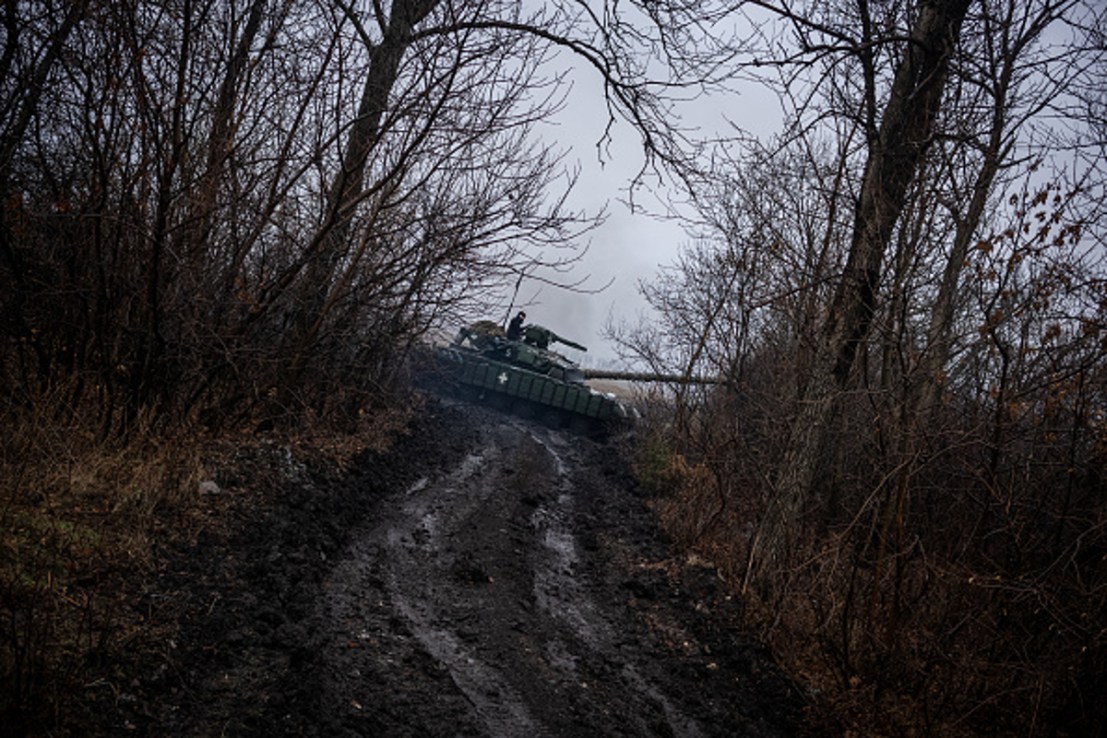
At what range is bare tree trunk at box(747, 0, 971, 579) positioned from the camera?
5023 millimetres

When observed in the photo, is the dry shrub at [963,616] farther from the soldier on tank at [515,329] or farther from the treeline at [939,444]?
the soldier on tank at [515,329]

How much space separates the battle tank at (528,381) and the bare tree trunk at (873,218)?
1298 cm

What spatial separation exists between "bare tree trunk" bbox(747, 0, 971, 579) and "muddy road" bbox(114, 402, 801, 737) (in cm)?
145

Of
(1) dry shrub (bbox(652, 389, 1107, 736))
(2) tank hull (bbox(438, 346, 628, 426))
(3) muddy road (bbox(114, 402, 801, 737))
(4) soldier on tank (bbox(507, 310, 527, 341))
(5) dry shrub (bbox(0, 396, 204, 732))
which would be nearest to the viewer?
(5) dry shrub (bbox(0, 396, 204, 732))

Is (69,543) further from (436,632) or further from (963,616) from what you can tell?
(963,616)

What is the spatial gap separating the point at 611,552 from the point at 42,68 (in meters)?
6.94

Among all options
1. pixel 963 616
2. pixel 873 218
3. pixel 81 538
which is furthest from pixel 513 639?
pixel 873 218

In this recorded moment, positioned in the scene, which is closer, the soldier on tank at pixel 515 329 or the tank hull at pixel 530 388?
the tank hull at pixel 530 388

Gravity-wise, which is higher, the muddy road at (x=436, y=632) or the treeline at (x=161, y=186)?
the treeline at (x=161, y=186)

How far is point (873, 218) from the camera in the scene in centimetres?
523

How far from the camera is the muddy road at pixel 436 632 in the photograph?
3305mm

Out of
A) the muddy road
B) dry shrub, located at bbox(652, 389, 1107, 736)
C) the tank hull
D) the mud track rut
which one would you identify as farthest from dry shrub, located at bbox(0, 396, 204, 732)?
the tank hull

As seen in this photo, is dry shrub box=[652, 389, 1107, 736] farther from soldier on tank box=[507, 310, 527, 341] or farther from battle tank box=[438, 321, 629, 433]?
soldier on tank box=[507, 310, 527, 341]

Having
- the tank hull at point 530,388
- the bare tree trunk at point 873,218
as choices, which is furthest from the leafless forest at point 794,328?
the tank hull at point 530,388
